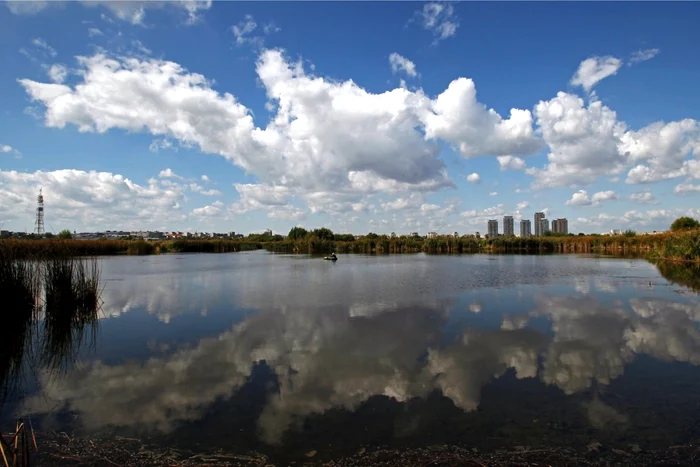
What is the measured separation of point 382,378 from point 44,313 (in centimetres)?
1336

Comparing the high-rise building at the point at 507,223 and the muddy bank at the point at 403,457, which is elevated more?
the high-rise building at the point at 507,223

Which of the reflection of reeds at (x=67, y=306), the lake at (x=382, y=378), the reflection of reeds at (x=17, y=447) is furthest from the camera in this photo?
the reflection of reeds at (x=67, y=306)

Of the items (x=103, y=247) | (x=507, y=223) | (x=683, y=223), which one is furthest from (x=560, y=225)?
(x=103, y=247)

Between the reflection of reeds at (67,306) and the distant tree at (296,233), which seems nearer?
the reflection of reeds at (67,306)

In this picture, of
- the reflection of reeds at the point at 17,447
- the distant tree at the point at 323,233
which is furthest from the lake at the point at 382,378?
the distant tree at the point at 323,233

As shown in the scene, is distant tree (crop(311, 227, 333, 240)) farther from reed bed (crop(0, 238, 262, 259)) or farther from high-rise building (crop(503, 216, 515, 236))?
high-rise building (crop(503, 216, 515, 236))

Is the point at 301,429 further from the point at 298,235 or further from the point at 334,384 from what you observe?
the point at 298,235

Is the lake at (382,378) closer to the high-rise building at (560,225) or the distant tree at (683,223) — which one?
the distant tree at (683,223)

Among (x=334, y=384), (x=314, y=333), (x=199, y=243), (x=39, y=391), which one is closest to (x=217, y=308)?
(x=314, y=333)

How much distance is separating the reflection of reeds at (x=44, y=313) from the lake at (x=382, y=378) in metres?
0.53

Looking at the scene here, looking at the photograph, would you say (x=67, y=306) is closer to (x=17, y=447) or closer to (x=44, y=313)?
(x=44, y=313)

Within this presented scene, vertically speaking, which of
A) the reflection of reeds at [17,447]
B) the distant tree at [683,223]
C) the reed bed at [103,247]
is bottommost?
the reflection of reeds at [17,447]

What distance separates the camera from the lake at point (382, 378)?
5695mm

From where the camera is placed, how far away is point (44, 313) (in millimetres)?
14562
